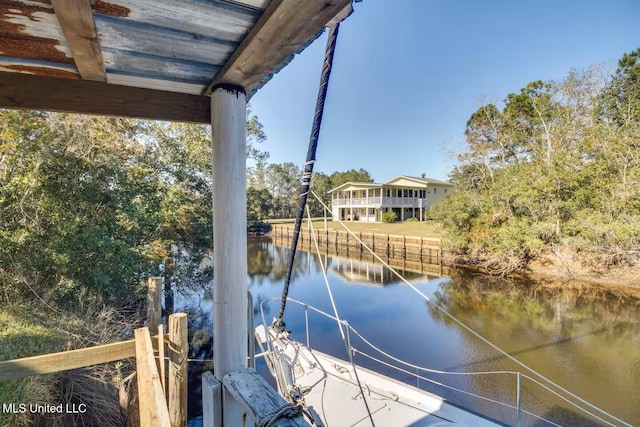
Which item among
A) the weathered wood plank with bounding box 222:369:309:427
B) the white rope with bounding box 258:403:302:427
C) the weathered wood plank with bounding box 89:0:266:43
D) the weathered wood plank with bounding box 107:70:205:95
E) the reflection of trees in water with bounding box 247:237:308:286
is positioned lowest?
the reflection of trees in water with bounding box 247:237:308:286

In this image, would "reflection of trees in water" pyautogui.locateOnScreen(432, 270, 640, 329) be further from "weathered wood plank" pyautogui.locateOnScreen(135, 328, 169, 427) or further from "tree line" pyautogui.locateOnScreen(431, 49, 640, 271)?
"weathered wood plank" pyautogui.locateOnScreen(135, 328, 169, 427)

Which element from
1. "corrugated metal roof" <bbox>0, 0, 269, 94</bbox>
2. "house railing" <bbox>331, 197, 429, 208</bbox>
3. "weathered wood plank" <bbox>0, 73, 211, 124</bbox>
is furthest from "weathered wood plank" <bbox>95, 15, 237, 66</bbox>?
"house railing" <bbox>331, 197, 429, 208</bbox>

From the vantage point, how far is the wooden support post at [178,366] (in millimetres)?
2336

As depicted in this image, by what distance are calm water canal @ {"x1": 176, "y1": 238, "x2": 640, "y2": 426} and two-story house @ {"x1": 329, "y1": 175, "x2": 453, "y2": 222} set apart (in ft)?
44.2

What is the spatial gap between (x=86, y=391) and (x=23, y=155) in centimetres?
354

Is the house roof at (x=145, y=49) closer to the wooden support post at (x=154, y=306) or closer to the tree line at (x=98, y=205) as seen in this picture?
the wooden support post at (x=154, y=306)

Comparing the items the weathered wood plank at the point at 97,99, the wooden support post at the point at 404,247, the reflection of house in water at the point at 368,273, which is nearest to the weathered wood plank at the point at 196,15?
the weathered wood plank at the point at 97,99

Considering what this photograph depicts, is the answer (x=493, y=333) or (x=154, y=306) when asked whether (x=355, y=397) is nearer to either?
(x=154, y=306)

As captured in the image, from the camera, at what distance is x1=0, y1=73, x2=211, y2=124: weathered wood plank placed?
45.7 inches

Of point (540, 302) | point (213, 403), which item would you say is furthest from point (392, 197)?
point (213, 403)

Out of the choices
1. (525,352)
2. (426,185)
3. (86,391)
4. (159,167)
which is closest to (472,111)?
(426,185)

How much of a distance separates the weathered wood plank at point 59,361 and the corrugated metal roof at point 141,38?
198cm

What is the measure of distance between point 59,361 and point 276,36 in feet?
8.85

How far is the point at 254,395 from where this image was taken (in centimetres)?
92
